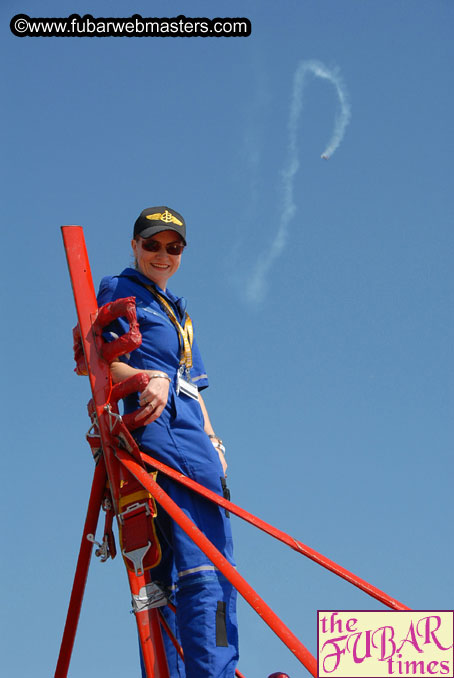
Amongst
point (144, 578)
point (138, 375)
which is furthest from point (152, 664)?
point (138, 375)

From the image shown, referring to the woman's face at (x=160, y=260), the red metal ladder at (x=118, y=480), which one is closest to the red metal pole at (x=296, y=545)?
the red metal ladder at (x=118, y=480)

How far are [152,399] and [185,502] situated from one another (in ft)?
2.70

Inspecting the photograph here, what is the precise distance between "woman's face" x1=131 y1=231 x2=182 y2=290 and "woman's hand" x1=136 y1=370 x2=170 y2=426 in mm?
1067

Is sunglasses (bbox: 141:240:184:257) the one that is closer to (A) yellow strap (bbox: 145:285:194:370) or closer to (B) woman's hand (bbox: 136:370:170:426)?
(A) yellow strap (bbox: 145:285:194:370)

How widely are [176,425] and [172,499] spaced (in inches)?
23.6

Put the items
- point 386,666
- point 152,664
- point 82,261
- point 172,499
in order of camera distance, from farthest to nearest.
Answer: point 82,261 → point 172,499 → point 152,664 → point 386,666

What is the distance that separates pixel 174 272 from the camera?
24.6 feet

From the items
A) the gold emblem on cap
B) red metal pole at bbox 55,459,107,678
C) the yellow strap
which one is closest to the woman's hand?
the yellow strap

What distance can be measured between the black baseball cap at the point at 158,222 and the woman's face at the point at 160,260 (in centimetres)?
6

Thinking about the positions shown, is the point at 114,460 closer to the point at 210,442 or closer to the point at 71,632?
the point at 210,442

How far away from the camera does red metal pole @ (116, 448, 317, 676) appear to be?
530cm

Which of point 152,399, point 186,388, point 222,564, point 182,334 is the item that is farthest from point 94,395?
point 222,564

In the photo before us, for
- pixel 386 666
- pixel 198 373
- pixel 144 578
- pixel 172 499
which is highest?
pixel 198 373

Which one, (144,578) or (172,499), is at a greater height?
(172,499)
